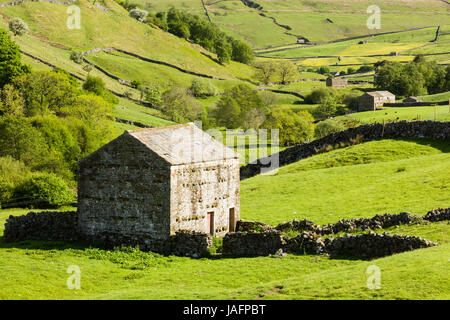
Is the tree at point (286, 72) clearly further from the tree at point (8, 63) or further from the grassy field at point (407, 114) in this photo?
the tree at point (8, 63)

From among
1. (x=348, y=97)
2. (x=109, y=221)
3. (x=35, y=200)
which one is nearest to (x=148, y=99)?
(x=348, y=97)

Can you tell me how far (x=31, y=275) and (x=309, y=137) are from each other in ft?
245

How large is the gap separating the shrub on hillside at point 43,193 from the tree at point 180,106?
6034 centimetres

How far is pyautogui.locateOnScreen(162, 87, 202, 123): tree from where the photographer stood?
114 m

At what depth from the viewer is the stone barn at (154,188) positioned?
2916 cm

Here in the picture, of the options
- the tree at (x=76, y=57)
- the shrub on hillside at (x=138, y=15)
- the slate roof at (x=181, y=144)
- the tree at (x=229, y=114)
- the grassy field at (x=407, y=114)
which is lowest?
the slate roof at (x=181, y=144)

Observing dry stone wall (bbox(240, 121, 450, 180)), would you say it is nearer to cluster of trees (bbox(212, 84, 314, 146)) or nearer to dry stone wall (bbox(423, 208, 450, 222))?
dry stone wall (bbox(423, 208, 450, 222))

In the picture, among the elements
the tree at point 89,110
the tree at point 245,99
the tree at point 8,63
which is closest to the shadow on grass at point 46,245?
the tree at point 89,110

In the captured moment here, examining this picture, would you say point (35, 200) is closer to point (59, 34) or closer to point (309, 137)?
point (309, 137)

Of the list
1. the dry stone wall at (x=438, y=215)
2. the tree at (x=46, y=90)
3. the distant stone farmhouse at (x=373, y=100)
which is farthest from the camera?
the distant stone farmhouse at (x=373, y=100)

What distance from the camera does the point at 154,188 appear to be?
29.2 m

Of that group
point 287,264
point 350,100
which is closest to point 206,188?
point 287,264

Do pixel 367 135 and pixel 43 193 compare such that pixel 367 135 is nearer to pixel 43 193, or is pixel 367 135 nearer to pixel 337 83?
pixel 43 193

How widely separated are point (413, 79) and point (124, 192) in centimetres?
11989
